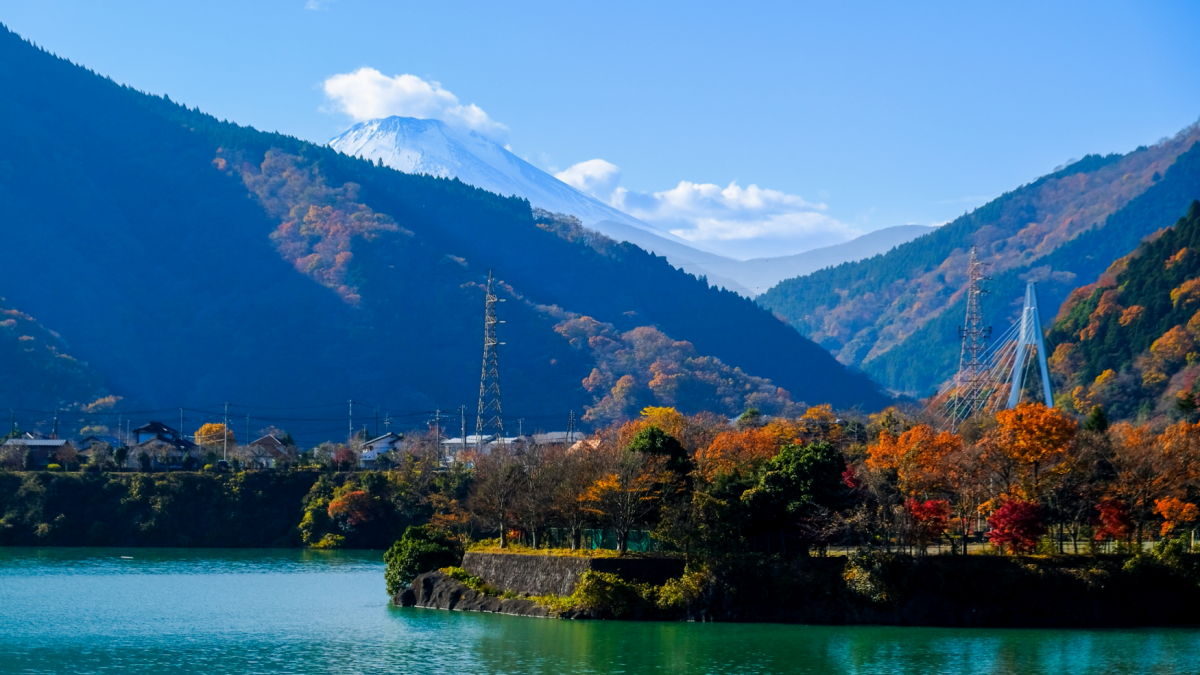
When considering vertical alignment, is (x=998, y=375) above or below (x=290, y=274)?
below

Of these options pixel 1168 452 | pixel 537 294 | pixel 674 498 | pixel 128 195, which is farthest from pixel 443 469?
pixel 128 195

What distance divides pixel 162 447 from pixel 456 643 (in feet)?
186

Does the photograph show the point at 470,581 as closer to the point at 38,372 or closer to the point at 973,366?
the point at 973,366

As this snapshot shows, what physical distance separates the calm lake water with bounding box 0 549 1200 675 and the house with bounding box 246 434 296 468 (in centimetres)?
3811

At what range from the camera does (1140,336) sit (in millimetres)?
78875

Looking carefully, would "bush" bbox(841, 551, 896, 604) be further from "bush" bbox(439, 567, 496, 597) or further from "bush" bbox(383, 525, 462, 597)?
"bush" bbox(383, 525, 462, 597)

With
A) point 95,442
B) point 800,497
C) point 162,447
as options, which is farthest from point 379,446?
point 800,497

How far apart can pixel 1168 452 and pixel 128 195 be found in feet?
498

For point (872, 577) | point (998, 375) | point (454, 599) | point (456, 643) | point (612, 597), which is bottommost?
point (456, 643)

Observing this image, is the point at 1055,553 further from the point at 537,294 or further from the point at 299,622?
the point at 537,294

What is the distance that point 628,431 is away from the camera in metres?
61.7

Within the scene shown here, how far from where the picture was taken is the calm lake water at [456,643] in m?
29.5

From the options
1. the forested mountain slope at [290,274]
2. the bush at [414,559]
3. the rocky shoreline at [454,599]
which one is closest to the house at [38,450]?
the bush at [414,559]

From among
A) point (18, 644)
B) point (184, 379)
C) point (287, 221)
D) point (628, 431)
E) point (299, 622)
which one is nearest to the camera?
point (18, 644)
